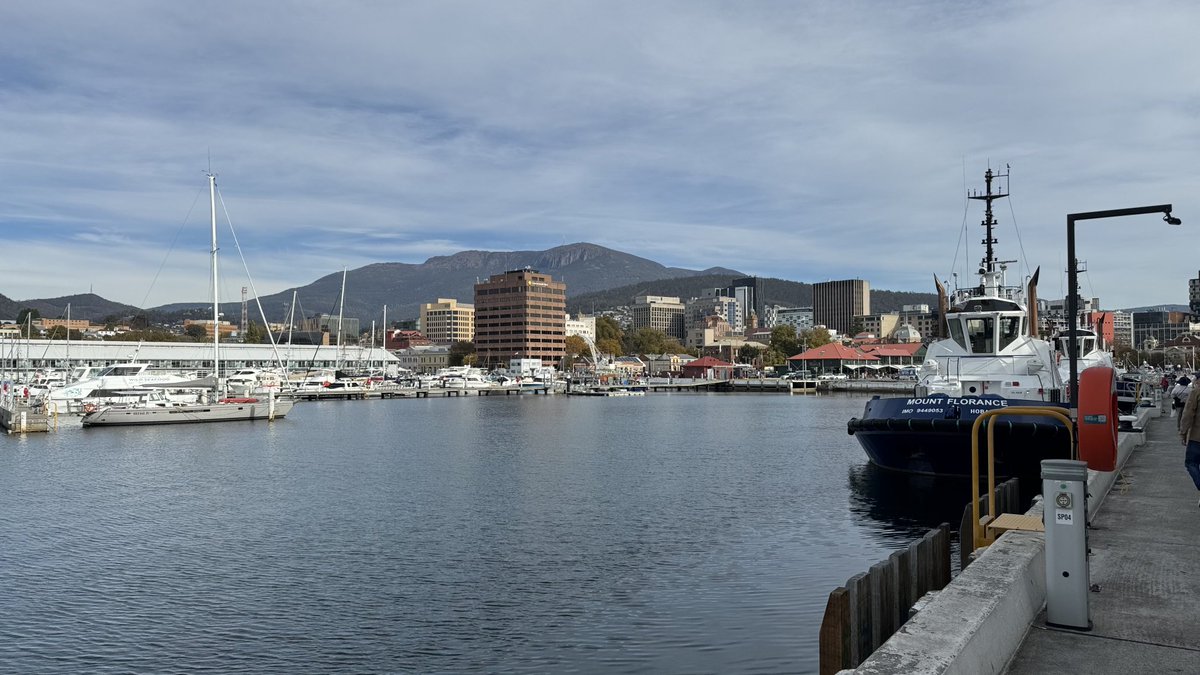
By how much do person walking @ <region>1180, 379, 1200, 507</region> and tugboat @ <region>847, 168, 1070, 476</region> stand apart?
13.5 metres

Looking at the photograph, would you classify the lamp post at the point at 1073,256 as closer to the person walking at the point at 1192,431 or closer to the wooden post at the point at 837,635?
the person walking at the point at 1192,431

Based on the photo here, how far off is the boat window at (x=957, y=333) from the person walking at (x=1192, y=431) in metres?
21.0

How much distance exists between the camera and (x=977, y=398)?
91.8 ft

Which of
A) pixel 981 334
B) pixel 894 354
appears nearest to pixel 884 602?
pixel 981 334

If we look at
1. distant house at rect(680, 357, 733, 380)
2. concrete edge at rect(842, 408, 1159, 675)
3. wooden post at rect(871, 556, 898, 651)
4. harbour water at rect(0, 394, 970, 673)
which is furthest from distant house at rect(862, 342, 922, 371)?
concrete edge at rect(842, 408, 1159, 675)

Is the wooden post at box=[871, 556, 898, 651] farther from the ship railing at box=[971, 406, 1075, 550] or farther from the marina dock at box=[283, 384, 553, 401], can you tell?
the marina dock at box=[283, 384, 553, 401]

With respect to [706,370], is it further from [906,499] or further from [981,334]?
[906,499]

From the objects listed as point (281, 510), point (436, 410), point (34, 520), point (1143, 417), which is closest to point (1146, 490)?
point (1143, 417)

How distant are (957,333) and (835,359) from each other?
150m

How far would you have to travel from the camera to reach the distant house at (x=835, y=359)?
176 m

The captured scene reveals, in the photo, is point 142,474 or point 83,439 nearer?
point 142,474

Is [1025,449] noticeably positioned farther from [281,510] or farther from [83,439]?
[83,439]

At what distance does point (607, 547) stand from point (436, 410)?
77009 millimetres

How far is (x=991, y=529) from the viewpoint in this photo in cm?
1152
